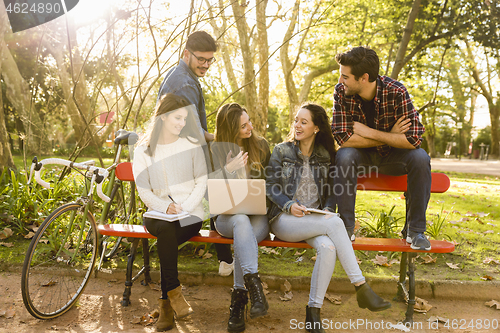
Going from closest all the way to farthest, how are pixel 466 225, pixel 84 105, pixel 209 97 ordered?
pixel 466 225, pixel 209 97, pixel 84 105

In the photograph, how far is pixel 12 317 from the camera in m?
2.82

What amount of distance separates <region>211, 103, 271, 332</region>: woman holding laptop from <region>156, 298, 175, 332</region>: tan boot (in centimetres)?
42

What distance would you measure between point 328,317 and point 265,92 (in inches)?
317

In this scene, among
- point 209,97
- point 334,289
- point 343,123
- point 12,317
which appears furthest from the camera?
point 209,97

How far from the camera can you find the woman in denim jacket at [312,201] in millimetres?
2629

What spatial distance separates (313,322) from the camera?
260 cm

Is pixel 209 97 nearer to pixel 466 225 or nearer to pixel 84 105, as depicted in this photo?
pixel 466 225

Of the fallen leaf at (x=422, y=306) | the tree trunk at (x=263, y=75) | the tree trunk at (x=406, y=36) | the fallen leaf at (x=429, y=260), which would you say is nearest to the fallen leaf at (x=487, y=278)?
the fallen leaf at (x=429, y=260)

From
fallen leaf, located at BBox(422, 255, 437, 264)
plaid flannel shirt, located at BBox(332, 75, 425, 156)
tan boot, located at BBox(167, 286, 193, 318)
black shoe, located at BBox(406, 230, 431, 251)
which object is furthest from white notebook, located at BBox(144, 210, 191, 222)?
fallen leaf, located at BBox(422, 255, 437, 264)

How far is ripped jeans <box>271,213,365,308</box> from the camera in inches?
103

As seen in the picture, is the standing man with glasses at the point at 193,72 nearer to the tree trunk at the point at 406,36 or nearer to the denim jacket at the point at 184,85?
the denim jacket at the point at 184,85

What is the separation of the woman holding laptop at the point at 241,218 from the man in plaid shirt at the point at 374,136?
66cm

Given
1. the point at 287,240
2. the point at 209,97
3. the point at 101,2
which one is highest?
the point at 101,2

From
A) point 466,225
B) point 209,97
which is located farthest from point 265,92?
point 466,225
